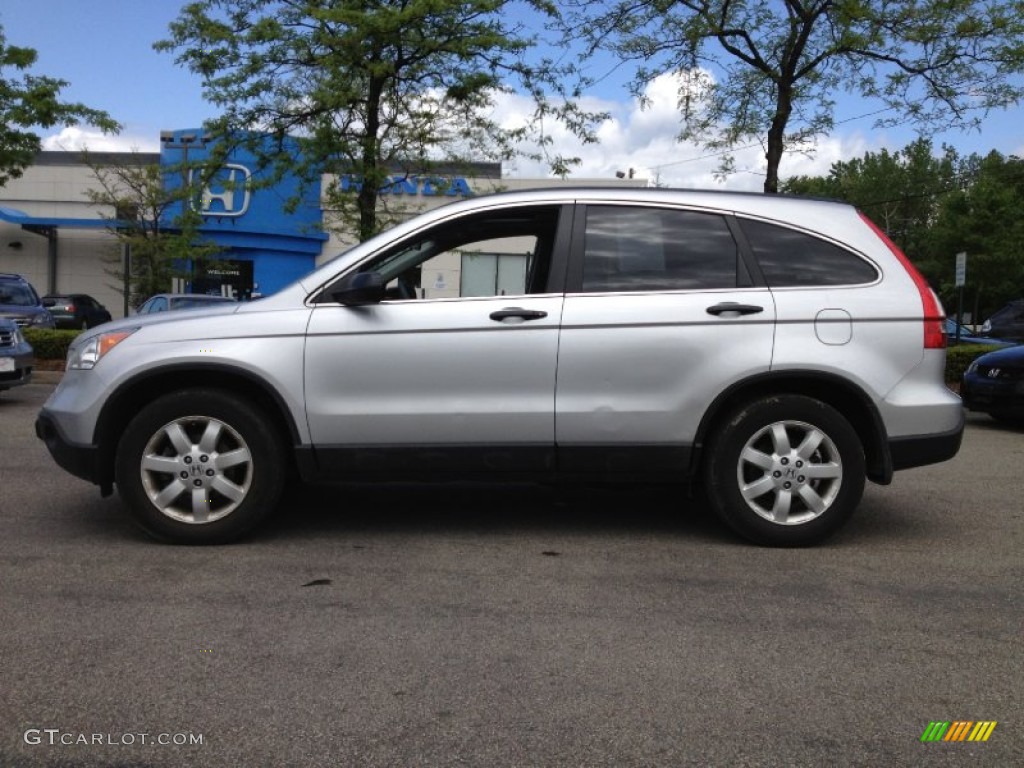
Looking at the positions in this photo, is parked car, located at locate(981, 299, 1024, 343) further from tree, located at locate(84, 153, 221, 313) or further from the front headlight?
the front headlight

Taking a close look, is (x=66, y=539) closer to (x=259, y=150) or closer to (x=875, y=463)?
(x=875, y=463)

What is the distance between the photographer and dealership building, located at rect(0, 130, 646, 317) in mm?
28094

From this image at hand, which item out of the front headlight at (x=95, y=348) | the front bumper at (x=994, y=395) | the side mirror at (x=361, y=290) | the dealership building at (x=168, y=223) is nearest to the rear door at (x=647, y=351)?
the side mirror at (x=361, y=290)

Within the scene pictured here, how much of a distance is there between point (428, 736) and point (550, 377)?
7.50 feet

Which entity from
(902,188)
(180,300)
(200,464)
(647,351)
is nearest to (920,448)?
(647,351)

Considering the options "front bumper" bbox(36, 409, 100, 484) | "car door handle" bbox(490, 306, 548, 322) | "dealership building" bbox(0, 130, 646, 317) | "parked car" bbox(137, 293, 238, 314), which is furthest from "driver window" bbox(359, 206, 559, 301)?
"dealership building" bbox(0, 130, 646, 317)

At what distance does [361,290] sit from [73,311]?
26.7 meters

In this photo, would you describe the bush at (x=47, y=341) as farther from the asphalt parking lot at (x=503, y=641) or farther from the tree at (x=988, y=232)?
the tree at (x=988, y=232)

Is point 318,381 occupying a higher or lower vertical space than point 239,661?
higher

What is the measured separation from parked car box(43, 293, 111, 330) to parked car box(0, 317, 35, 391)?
17.0 meters

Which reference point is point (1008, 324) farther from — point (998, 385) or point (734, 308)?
point (734, 308)

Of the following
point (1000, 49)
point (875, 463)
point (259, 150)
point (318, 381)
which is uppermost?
point (1000, 49)

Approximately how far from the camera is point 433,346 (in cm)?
471

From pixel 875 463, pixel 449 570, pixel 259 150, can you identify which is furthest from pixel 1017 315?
pixel 449 570
